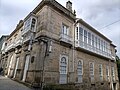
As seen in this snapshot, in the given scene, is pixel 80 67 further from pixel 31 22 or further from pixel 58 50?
pixel 31 22

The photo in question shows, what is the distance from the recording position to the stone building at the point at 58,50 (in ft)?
29.8

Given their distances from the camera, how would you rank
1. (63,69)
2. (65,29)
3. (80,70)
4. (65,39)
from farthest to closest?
1. (80,70)
2. (65,29)
3. (65,39)
4. (63,69)

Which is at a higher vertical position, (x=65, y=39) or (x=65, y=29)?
(x=65, y=29)

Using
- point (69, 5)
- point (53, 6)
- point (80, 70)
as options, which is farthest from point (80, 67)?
point (69, 5)

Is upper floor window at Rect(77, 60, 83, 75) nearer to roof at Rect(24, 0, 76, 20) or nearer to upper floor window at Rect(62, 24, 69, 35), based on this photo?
upper floor window at Rect(62, 24, 69, 35)

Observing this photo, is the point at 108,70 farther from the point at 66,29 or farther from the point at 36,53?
the point at 36,53

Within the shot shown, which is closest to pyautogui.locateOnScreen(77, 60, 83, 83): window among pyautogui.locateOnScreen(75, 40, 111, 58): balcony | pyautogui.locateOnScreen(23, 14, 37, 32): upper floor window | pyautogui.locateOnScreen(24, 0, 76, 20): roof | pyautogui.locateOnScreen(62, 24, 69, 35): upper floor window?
pyautogui.locateOnScreen(75, 40, 111, 58): balcony

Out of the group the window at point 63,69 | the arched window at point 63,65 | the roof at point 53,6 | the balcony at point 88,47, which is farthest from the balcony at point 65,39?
the roof at point 53,6

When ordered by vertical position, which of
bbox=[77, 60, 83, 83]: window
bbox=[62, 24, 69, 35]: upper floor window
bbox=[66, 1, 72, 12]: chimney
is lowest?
bbox=[77, 60, 83, 83]: window

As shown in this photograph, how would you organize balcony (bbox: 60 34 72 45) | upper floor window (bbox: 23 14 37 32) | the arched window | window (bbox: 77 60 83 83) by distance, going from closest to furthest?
the arched window → balcony (bbox: 60 34 72 45) → upper floor window (bbox: 23 14 37 32) → window (bbox: 77 60 83 83)

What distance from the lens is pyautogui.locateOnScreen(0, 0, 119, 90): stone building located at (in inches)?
358

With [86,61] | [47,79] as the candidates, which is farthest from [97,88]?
[47,79]

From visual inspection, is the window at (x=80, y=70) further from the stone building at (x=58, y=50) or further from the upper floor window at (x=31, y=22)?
the upper floor window at (x=31, y=22)

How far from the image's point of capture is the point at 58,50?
10.3 metres
